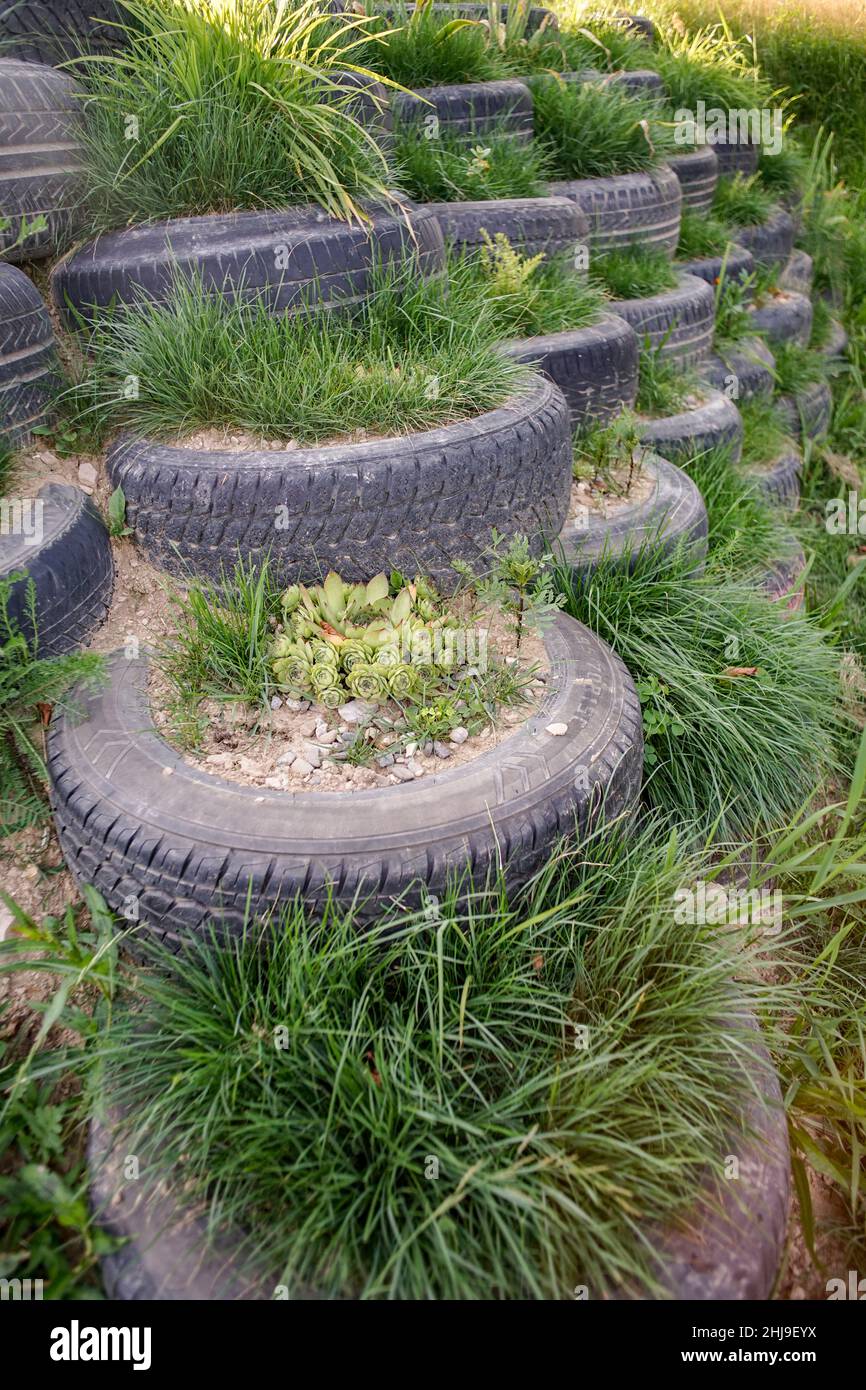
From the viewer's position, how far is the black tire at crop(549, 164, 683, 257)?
13.7 ft

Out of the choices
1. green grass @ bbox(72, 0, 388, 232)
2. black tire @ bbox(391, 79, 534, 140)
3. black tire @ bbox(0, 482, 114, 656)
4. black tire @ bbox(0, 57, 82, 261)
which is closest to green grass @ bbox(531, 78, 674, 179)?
black tire @ bbox(391, 79, 534, 140)

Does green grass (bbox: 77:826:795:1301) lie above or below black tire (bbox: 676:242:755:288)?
below

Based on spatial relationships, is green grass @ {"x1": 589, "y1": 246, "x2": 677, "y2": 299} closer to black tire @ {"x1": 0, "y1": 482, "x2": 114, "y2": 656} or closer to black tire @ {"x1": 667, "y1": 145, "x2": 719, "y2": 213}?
black tire @ {"x1": 667, "y1": 145, "x2": 719, "y2": 213}

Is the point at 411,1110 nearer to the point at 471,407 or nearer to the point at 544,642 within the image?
the point at 544,642

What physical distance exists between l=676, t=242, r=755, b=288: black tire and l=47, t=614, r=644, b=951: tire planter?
351cm

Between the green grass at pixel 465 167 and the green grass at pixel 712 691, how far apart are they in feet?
6.21

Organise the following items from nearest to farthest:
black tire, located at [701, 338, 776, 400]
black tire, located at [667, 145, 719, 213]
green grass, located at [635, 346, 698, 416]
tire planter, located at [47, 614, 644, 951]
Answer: tire planter, located at [47, 614, 644, 951], green grass, located at [635, 346, 698, 416], black tire, located at [701, 338, 776, 400], black tire, located at [667, 145, 719, 213]

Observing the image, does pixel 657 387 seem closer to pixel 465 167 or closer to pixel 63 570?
pixel 465 167

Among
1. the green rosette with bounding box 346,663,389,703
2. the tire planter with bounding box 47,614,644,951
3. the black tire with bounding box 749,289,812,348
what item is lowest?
the tire planter with bounding box 47,614,644,951

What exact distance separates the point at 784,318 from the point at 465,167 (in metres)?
2.34

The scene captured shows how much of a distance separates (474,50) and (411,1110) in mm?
4361

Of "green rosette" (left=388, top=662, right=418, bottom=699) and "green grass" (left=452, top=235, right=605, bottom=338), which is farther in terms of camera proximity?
"green grass" (left=452, top=235, right=605, bottom=338)

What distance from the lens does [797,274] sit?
5.77 meters

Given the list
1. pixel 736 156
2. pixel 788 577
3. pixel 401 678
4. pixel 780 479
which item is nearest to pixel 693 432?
pixel 788 577
